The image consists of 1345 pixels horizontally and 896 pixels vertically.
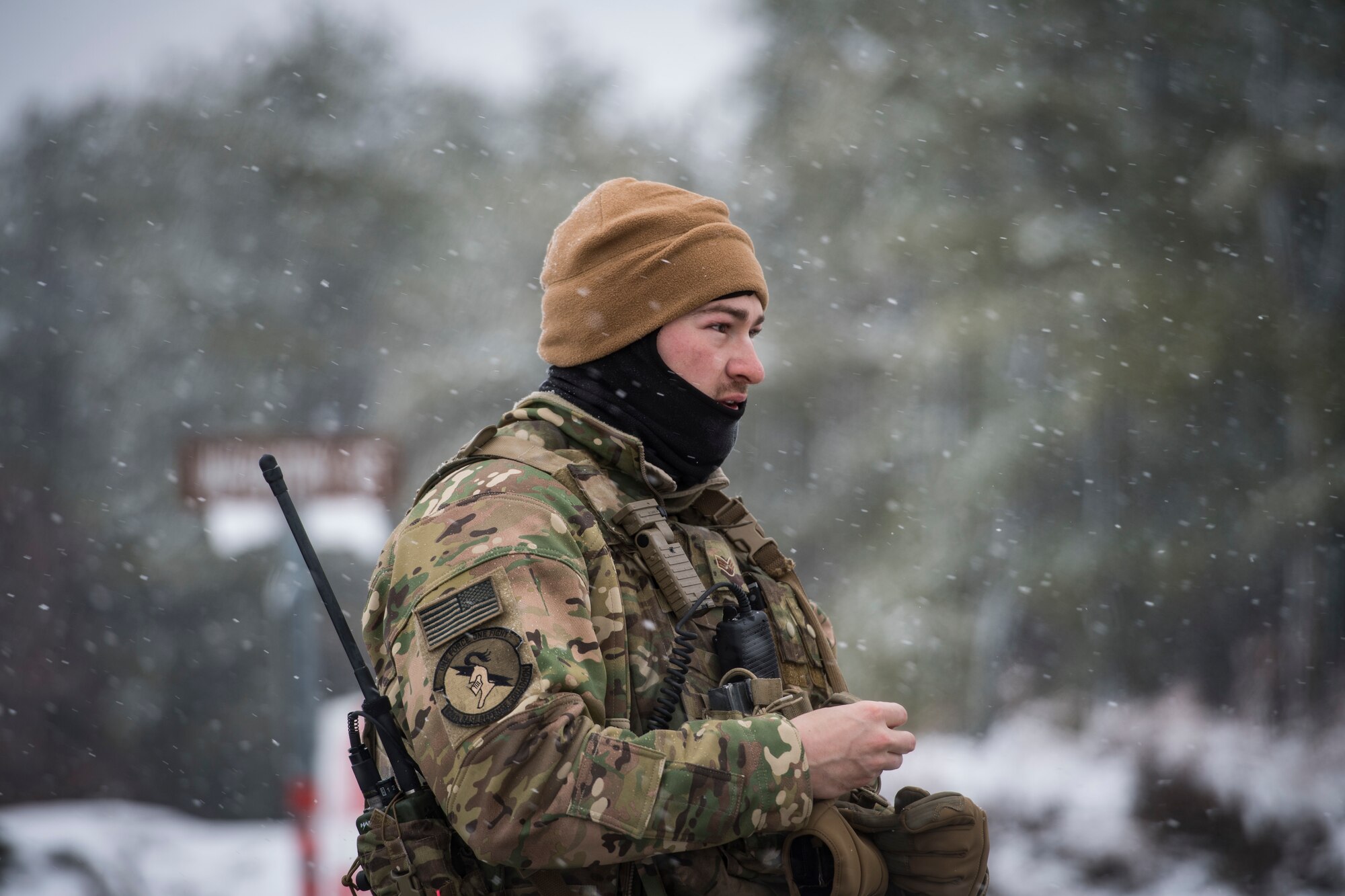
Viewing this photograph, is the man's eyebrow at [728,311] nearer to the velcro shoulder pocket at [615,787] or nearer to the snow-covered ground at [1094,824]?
the velcro shoulder pocket at [615,787]

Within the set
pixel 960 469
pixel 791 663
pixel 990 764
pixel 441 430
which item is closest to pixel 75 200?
pixel 441 430

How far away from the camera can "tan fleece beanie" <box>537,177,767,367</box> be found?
2.32 metres

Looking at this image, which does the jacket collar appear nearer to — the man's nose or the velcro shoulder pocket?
the man's nose

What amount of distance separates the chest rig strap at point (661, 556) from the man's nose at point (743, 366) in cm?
38

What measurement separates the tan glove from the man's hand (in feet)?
0.59

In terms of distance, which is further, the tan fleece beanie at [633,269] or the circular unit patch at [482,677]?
the tan fleece beanie at [633,269]

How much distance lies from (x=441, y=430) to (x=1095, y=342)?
7.82m

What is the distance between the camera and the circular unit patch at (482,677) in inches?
66.9

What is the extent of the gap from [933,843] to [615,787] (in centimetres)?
64

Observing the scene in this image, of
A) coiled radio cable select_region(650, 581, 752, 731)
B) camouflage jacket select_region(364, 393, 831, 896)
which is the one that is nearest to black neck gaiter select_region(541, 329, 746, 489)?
camouflage jacket select_region(364, 393, 831, 896)

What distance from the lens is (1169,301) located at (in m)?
9.36

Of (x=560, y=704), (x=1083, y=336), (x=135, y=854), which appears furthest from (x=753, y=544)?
(x=135, y=854)

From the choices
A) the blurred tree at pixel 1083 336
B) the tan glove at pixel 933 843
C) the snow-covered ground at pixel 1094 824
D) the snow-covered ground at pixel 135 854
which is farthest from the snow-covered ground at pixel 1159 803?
the tan glove at pixel 933 843

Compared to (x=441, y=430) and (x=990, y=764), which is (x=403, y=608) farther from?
(x=441, y=430)
